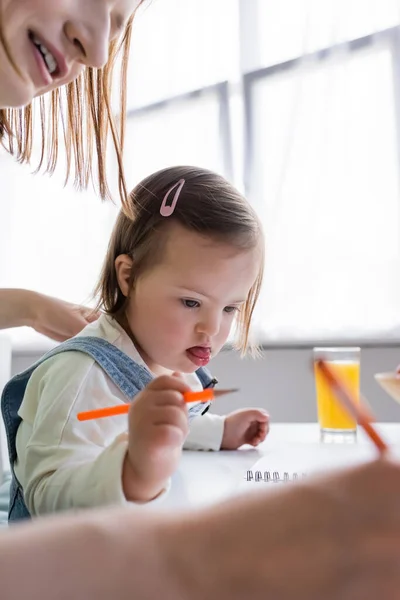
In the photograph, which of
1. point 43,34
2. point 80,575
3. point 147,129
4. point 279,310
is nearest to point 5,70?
point 43,34

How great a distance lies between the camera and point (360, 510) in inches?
6.7

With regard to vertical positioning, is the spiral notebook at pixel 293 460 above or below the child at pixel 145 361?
below

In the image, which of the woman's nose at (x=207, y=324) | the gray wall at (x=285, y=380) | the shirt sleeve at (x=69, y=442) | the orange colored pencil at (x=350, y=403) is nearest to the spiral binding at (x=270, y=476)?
the shirt sleeve at (x=69, y=442)

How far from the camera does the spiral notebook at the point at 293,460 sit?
0.72 metres

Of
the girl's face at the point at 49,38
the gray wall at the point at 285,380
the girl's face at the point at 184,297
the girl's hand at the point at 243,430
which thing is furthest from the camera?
the gray wall at the point at 285,380

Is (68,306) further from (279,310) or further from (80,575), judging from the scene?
(279,310)

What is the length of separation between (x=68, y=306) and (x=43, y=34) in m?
0.48

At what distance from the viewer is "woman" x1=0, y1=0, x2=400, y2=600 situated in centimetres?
16

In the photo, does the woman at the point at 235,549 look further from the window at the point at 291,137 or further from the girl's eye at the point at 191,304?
the window at the point at 291,137

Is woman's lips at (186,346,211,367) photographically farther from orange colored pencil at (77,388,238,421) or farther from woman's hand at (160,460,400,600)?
woman's hand at (160,460,400,600)

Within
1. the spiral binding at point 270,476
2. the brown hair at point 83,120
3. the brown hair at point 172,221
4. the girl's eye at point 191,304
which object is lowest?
the spiral binding at point 270,476

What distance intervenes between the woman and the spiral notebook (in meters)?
0.46

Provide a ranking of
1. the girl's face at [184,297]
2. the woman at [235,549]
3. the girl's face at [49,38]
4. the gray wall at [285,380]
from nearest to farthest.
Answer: the woman at [235,549] → the girl's face at [49,38] → the girl's face at [184,297] → the gray wall at [285,380]

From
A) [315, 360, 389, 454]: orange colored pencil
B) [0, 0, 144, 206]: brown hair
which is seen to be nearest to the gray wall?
[0, 0, 144, 206]: brown hair
